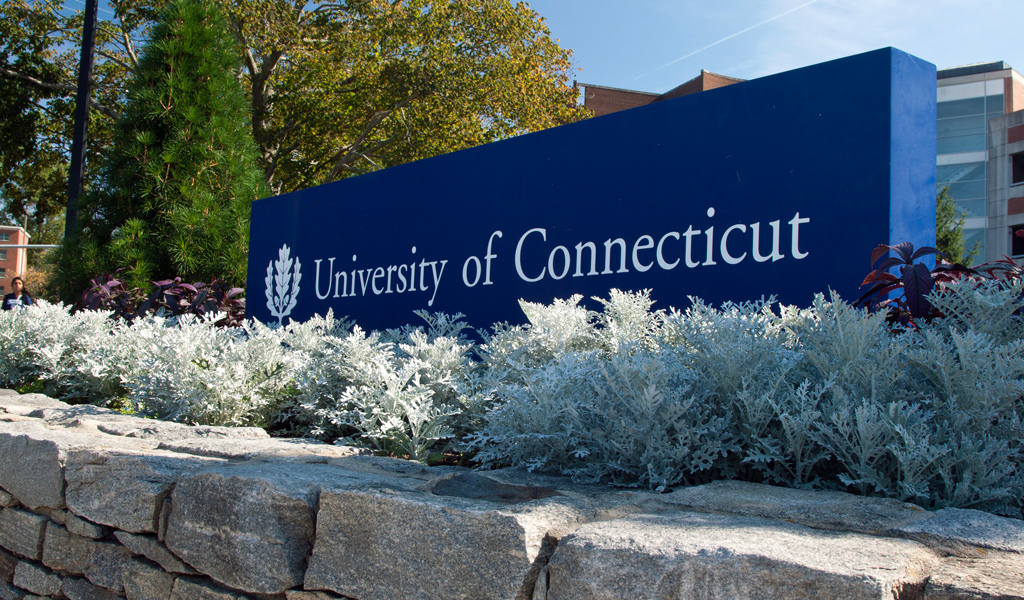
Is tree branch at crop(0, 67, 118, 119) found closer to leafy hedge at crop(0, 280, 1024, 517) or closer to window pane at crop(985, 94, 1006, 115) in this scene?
leafy hedge at crop(0, 280, 1024, 517)

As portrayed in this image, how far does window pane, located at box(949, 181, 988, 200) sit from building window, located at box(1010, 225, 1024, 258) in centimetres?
721

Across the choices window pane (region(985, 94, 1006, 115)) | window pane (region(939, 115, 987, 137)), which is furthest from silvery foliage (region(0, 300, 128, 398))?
window pane (region(985, 94, 1006, 115))

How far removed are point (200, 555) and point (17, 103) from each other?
1641 centimetres

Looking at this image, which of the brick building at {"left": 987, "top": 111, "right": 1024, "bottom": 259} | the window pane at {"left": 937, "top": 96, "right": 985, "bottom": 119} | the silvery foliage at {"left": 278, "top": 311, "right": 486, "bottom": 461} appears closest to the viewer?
the silvery foliage at {"left": 278, "top": 311, "right": 486, "bottom": 461}

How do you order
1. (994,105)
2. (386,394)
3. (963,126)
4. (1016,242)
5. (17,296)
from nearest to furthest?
(386,394)
(17,296)
(1016,242)
(994,105)
(963,126)

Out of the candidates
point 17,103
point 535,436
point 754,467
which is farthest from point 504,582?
point 17,103

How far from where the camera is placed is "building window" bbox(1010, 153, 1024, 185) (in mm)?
34075

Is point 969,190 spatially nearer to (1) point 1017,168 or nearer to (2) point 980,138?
(2) point 980,138

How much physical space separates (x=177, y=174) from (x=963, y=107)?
→ 4751 centimetres

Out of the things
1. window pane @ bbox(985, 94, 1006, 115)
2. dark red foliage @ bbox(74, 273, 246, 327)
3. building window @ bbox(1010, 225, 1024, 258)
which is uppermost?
window pane @ bbox(985, 94, 1006, 115)

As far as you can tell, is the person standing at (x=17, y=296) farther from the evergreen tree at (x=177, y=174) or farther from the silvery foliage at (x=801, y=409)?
the silvery foliage at (x=801, y=409)

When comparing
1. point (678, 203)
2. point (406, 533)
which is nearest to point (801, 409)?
point (406, 533)

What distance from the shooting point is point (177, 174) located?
7137 mm

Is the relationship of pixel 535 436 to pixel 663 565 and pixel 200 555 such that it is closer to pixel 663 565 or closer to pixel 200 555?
pixel 663 565
